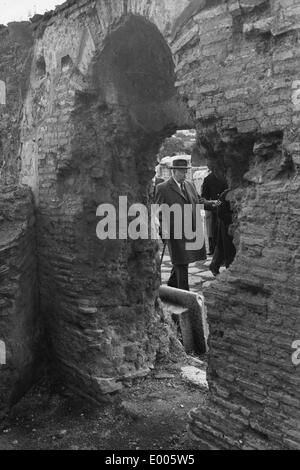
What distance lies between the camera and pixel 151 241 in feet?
14.8

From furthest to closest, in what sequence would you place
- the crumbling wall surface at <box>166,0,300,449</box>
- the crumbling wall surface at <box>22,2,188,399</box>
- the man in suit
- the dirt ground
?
1. the man in suit
2. the crumbling wall surface at <box>22,2,188,399</box>
3. the dirt ground
4. the crumbling wall surface at <box>166,0,300,449</box>

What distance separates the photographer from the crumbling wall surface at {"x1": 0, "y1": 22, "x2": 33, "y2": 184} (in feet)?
14.9

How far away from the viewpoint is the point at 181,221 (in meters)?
5.61

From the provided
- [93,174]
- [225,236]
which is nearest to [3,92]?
[93,174]

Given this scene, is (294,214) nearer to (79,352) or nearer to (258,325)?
(258,325)

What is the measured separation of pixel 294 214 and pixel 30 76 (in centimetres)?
309

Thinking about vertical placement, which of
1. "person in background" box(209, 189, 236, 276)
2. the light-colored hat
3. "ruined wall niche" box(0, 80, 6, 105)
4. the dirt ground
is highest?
"ruined wall niche" box(0, 80, 6, 105)

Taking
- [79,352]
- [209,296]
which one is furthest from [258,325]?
[79,352]

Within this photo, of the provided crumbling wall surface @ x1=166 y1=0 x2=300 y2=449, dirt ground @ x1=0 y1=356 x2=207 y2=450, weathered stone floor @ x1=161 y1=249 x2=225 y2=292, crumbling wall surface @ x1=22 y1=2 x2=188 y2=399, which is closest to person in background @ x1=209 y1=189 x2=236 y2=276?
weathered stone floor @ x1=161 y1=249 x2=225 y2=292

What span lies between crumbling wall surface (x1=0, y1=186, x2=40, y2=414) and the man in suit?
1.80 metres

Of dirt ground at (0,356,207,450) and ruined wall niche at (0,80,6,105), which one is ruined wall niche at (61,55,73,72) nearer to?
ruined wall niche at (0,80,6,105)

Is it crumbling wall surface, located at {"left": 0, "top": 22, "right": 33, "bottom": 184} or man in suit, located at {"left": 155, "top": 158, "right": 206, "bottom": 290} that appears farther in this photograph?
man in suit, located at {"left": 155, "top": 158, "right": 206, "bottom": 290}

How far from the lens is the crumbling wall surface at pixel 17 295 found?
387cm

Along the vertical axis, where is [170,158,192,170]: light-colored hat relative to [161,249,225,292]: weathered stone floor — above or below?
above
